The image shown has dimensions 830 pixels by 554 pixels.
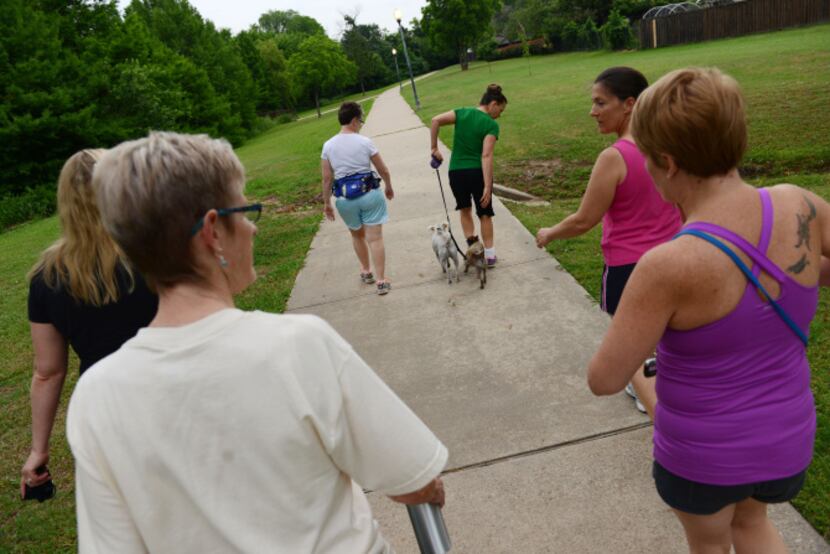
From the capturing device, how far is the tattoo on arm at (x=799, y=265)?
1.55 meters

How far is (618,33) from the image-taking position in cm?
4041

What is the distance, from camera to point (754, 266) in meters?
1.51

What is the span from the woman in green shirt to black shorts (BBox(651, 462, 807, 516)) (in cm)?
435

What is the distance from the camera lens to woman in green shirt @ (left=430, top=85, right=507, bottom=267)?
19.3 ft

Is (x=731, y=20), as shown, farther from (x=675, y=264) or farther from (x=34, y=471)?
(x=34, y=471)

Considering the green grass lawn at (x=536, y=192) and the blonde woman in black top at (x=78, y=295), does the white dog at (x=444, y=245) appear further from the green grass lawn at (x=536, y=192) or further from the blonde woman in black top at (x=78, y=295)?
the blonde woman in black top at (x=78, y=295)

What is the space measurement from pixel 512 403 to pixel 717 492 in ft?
7.40

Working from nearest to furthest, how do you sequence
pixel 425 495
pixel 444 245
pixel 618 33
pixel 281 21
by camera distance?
pixel 425 495, pixel 444 245, pixel 618 33, pixel 281 21

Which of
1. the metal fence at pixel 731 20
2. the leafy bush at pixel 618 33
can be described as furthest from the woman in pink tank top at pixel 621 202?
the leafy bush at pixel 618 33

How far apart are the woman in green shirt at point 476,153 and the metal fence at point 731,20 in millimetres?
32887

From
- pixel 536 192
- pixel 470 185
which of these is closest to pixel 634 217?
pixel 470 185

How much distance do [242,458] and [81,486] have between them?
1.15ft

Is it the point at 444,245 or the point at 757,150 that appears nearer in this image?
the point at 444,245

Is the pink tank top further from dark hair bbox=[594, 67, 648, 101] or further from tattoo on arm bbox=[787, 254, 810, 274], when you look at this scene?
tattoo on arm bbox=[787, 254, 810, 274]
